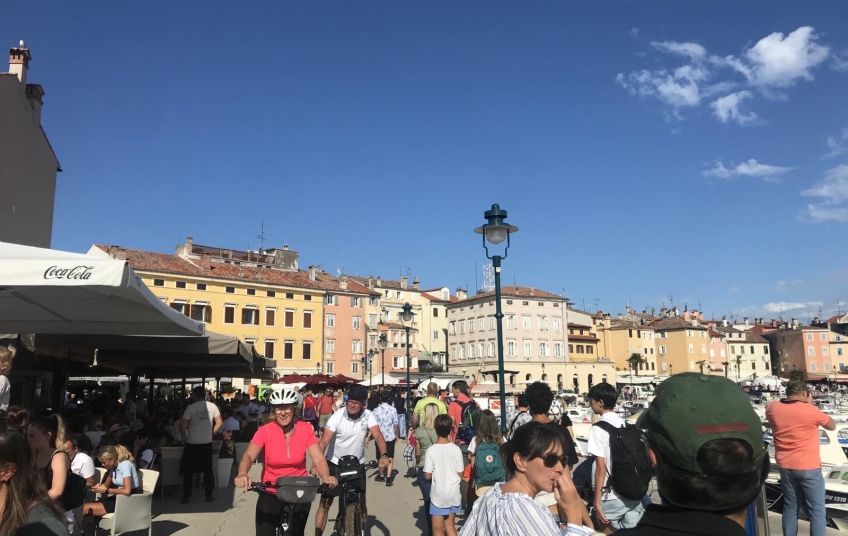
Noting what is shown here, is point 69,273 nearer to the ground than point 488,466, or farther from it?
farther from it

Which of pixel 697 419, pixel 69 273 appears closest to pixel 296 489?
pixel 69 273

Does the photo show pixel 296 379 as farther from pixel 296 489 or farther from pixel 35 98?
pixel 296 489

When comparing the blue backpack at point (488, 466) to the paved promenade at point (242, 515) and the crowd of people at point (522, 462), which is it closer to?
the crowd of people at point (522, 462)

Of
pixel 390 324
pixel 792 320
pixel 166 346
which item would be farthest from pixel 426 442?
pixel 792 320

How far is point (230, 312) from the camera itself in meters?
60.6

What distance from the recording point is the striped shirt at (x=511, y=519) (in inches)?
112

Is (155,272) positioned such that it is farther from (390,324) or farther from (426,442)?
(426,442)

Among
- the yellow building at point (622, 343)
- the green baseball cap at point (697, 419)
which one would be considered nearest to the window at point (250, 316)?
the yellow building at point (622, 343)

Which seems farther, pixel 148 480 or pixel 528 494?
pixel 148 480

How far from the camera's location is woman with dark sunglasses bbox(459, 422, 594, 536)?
286cm

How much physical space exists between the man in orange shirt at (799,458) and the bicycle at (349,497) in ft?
13.0

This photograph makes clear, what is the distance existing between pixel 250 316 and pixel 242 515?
53.6m

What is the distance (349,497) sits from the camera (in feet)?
21.2

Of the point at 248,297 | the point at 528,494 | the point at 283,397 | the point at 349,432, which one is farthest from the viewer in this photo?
the point at 248,297
